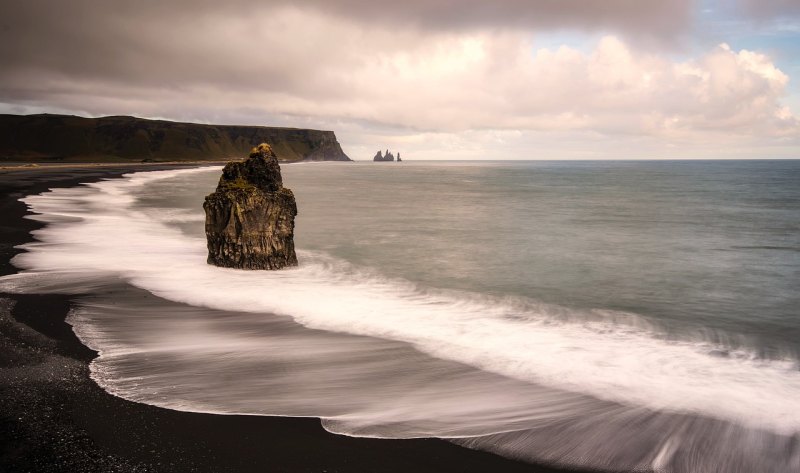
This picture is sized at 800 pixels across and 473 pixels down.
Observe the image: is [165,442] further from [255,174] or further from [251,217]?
[255,174]

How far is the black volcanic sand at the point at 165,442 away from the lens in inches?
173

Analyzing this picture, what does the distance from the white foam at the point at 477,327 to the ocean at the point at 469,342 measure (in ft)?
0.15

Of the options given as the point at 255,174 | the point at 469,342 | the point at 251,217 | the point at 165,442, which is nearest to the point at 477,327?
the point at 469,342

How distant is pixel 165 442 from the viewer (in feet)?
15.6

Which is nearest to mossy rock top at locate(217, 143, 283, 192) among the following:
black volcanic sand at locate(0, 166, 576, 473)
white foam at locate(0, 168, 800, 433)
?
white foam at locate(0, 168, 800, 433)

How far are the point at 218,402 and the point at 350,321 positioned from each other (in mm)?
4035

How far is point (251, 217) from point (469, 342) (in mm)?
7262

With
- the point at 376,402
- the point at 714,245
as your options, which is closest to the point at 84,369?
the point at 376,402

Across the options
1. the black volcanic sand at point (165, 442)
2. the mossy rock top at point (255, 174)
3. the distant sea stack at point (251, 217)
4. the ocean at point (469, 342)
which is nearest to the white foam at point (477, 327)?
the ocean at point (469, 342)

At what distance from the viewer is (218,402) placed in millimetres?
5715

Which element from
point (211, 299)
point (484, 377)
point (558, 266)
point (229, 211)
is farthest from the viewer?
point (558, 266)

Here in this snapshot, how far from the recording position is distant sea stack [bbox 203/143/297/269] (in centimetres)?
1345

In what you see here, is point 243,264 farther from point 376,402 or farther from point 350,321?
point 376,402

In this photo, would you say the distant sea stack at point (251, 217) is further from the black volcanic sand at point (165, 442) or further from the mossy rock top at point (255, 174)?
the black volcanic sand at point (165, 442)
